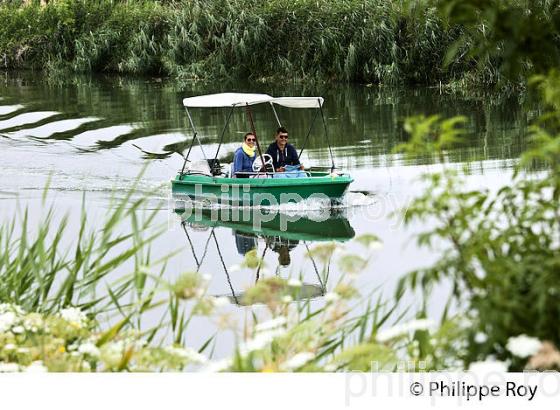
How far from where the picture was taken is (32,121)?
25891 mm

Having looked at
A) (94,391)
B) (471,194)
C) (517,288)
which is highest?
(471,194)

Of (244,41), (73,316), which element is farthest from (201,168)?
(244,41)

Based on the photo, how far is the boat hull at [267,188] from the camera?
1598 centimetres

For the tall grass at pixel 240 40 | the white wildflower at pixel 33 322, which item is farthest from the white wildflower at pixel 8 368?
the tall grass at pixel 240 40

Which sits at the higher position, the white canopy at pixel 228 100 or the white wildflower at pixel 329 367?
the white canopy at pixel 228 100

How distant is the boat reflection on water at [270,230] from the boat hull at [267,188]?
28cm

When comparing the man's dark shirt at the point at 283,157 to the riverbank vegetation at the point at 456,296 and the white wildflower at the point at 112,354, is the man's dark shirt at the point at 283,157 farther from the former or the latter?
the white wildflower at the point at 112,354

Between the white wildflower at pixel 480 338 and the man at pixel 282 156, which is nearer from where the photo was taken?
the white wildflower at pixel 480 338

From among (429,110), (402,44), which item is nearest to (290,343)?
(429,110)

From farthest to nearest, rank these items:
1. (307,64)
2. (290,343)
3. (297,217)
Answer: (307,64) < (297,217) < (290,343)

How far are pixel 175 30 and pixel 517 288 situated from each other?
28888 millimetres

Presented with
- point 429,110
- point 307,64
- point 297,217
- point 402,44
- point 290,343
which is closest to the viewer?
point 290,343

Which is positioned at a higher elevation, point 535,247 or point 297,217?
point 535,247

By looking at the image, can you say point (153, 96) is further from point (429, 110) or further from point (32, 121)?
point (429, 110)
